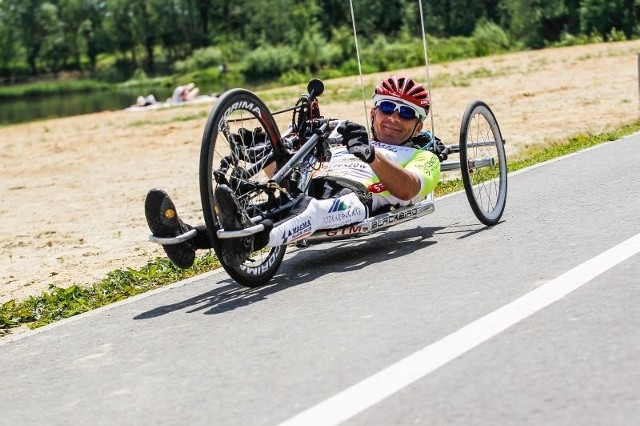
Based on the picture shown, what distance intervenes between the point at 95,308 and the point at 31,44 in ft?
488

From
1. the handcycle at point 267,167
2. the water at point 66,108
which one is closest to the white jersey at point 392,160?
the handcycle at point 267,167

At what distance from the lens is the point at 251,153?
7.56 m

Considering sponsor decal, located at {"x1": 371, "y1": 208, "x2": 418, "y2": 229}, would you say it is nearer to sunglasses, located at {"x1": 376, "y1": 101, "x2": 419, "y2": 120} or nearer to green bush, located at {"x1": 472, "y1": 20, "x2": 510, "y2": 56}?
sunglasses, located at {"x1": 376, "y1": 101, "x2": 419, "y2": 120}

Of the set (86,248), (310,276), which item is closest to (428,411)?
(310,276)

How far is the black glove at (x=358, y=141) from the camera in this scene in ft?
24.3

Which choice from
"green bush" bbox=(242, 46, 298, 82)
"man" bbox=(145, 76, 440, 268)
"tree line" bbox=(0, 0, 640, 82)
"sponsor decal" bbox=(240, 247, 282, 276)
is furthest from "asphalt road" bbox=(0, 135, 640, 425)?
"green bush" bbox=(242, 46, 298, 82)

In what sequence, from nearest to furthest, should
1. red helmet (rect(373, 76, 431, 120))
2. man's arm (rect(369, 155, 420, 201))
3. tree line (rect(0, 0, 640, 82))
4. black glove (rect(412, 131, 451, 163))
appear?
man's arm (rect(369, 155, 420, 201))
red helmet (rect(373, 76, 431, 120))
black glove (rect(412, 131, 451, 163))
tree line (rect(0, 0, 640, 82))

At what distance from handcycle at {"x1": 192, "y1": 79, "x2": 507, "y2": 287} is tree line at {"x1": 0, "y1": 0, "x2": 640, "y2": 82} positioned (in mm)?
46499

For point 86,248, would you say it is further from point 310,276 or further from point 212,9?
point 212,9

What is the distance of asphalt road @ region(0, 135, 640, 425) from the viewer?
4.54 m

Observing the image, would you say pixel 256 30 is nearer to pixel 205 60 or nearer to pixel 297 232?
pixel 205 60

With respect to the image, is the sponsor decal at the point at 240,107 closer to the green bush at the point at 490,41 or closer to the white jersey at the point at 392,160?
the white jersey at the point at 392,160

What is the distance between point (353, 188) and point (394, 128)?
3.21 feet

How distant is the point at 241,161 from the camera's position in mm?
7527
